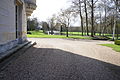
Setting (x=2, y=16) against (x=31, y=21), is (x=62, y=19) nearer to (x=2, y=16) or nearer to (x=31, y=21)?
(x=31, y=21)

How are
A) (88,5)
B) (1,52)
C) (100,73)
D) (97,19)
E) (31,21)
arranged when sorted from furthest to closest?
(31,21)
(97,19)
(88,5)
(1,52)
(100,73)

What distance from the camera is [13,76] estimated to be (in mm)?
3801

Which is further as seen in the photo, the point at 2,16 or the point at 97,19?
the point at 97,19

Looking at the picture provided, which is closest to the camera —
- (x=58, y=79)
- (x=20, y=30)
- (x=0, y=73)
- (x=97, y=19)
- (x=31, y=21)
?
(x=58, y=79)

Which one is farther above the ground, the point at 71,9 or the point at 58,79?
the point at 71,9

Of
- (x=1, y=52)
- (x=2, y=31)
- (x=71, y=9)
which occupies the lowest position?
(x=1, y=52)

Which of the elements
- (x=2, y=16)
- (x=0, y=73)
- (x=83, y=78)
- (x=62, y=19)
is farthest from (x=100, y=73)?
(x=62, y=19)

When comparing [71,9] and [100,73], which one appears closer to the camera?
[100,73]

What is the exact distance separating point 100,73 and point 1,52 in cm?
404

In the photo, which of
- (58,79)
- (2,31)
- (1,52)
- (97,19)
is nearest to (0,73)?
(58,79)

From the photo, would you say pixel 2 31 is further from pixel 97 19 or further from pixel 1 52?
pixel 97 19

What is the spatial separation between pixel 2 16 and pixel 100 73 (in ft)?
14.9

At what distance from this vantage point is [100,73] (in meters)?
4.36

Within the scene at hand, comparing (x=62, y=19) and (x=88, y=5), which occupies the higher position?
(x=88, y=5)
